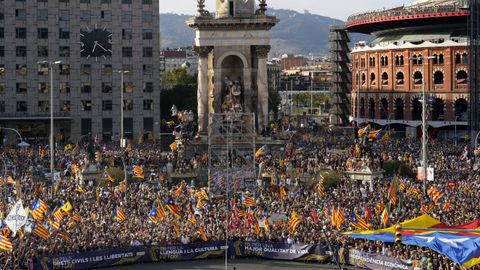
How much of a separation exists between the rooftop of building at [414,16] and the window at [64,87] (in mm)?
48300

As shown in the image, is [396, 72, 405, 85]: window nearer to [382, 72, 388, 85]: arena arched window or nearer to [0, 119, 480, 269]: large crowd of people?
[382, 72, 388, 85]: arena arched window

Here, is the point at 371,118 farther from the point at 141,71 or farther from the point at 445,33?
the point at 141,71

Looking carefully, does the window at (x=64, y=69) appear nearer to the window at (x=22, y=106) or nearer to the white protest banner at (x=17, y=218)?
the window at (x=22, y=106)

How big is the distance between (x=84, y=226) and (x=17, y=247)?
5.46m

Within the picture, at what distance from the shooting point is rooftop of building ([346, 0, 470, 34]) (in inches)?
4860

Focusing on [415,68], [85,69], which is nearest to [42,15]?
[85,69]

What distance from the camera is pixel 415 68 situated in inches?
5118

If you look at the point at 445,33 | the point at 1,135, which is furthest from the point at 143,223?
the point at 445,33

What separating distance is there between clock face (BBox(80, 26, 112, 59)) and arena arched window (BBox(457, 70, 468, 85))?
48615 mm

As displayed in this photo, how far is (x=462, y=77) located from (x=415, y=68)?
720 cm

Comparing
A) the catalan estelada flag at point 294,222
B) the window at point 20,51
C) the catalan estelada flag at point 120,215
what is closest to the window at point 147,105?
the window at point 20,51

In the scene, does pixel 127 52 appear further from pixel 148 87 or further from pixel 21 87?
pixel 21 87

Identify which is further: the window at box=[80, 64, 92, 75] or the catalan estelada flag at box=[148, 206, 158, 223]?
the window at box=[80, 64, 92, 75]

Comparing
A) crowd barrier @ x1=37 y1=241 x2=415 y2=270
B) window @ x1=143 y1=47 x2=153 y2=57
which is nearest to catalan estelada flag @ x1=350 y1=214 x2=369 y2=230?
crowd barrier @ x1=37 y1=241 x2=415 y2=270
